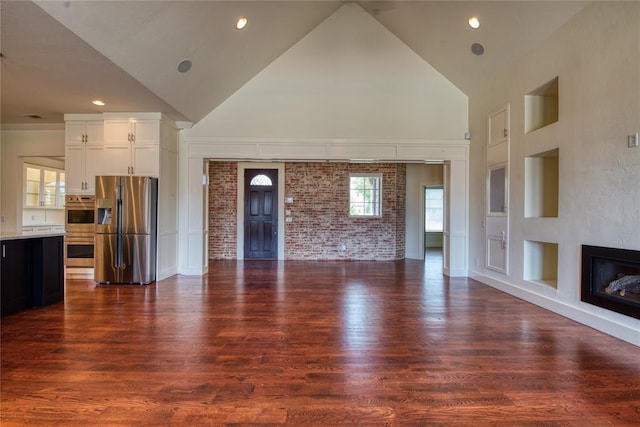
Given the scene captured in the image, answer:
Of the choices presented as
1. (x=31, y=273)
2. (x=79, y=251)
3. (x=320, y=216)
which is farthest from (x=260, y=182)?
(x=31, y=273)

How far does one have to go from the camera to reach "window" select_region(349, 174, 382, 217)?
28.8 ft

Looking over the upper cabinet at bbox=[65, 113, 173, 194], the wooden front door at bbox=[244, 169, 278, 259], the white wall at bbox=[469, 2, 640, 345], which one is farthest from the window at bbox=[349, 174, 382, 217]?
the upper cabinet at bbox=[65, 113, 173, 194]

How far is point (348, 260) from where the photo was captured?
8.68 metres

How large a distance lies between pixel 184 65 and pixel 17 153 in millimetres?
4723

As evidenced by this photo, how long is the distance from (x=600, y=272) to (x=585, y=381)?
1589mm

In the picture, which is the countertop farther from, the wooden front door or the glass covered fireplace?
the glass covered fireplace

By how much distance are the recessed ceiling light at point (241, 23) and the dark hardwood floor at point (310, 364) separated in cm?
360

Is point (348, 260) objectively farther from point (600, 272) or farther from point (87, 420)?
point (87, 420)

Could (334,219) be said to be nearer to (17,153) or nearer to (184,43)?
(184,43)

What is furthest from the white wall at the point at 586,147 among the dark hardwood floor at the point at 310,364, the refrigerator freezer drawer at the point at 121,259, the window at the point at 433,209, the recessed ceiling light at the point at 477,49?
the window at the point at 433,209

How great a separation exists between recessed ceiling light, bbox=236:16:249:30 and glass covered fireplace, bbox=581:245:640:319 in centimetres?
478

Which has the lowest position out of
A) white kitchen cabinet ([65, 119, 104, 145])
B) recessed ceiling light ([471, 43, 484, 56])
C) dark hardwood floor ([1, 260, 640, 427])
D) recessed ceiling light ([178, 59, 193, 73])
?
dark hardwood floor ([1, 260, 640, 427])

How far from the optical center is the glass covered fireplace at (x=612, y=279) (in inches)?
120

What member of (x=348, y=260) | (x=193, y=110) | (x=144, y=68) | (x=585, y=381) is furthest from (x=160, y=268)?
(x=585, y=381)
